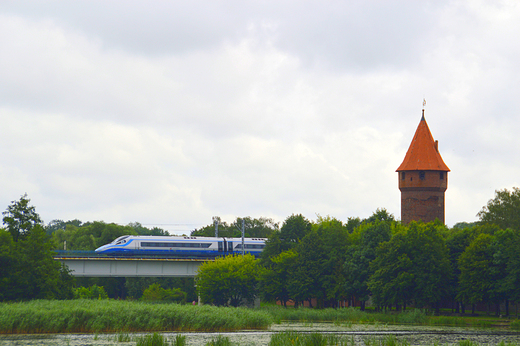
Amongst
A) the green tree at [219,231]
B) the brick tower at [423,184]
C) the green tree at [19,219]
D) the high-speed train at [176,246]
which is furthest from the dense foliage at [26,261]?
the green tree at [219,231]

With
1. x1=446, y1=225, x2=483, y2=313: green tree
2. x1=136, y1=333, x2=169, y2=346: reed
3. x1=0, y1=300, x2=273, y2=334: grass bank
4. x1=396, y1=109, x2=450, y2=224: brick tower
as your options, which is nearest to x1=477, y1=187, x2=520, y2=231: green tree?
x1=396, y1=109, x2=450, y2=224: brick tower

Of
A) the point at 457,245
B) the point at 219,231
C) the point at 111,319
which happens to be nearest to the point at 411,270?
the point at 457,245

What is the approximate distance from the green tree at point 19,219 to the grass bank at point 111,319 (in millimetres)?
15450

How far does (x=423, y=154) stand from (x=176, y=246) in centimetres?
3935

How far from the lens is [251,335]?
42219mm

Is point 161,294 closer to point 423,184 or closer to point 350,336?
point 423,184

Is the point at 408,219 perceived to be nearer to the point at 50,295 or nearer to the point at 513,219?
the point at 513,219

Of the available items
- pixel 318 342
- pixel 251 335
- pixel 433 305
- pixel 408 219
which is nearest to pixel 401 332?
pixel 251 335

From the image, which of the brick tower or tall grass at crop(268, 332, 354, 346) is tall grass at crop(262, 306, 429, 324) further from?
the brick tower

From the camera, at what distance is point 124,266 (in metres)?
77.1

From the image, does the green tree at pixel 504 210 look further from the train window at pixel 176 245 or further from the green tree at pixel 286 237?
the train window at pixel 176 245

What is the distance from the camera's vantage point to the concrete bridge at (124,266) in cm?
7531

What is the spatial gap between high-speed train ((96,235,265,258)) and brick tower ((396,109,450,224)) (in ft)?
74.9

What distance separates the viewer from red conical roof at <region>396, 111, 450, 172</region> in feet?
308
